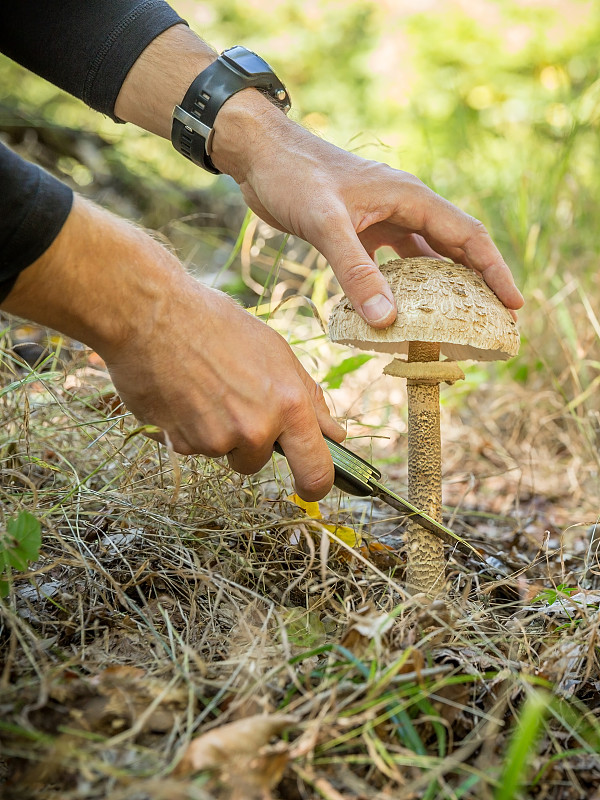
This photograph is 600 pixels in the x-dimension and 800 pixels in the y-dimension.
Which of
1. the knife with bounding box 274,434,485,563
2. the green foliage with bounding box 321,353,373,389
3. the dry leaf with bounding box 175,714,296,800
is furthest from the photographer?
the green foliage with bounding box 321,353,373,389

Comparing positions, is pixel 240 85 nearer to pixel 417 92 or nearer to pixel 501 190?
pixel 501 190

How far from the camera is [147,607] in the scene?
1452mm

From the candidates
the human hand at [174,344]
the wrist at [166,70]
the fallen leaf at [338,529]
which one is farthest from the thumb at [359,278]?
the wrist at [166,70]

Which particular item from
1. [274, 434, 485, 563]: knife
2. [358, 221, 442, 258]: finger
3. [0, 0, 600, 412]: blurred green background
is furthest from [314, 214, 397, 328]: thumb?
[0, 0, 600, 412]: blurred green background

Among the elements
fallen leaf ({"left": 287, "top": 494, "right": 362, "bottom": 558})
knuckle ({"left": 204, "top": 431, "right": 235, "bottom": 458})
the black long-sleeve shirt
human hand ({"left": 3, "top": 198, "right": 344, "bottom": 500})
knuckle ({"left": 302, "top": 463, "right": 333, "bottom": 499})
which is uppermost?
the black long-sleeve shirt

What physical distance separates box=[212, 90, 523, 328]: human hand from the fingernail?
30 mm

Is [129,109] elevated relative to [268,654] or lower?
elevated

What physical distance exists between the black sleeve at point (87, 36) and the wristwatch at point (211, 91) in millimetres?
235

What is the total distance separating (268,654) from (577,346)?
2228mm

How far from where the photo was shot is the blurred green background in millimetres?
3568

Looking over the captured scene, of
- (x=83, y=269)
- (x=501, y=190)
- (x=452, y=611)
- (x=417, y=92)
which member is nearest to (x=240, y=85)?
(x=83, y=269)

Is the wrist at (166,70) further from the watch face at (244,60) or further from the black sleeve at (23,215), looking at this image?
the black sleeve at (23,215)

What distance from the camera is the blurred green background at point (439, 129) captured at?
357 centimetres

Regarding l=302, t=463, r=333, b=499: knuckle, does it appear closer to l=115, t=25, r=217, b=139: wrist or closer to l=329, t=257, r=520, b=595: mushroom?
l=329, t=257, r=520, b=595: mushroom
